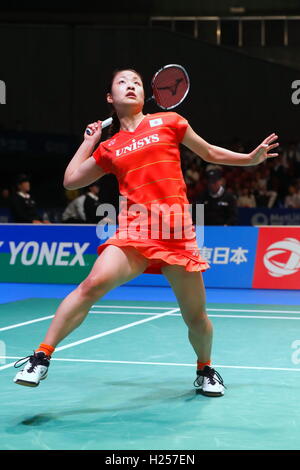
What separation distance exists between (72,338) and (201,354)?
2.16 m

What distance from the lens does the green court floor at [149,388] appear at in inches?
150

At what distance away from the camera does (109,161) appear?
4.45 meters

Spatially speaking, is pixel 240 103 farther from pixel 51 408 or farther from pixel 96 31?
pixel 51 408

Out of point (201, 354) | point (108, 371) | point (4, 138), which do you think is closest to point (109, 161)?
point (201, 354)

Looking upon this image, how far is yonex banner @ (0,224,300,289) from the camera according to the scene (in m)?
10.6

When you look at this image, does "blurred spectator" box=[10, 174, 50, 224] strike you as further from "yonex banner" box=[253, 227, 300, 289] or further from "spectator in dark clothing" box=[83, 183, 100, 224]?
"yonex banner" box=[253, 227, 300, 289]

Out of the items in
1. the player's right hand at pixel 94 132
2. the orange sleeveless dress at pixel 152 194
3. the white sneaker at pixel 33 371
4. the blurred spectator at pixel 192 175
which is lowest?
the blurred spectator at pixel 192 175

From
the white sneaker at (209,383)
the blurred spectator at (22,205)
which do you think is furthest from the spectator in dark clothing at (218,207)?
the white sneaker at (209,383)

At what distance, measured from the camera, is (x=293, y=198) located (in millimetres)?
15953

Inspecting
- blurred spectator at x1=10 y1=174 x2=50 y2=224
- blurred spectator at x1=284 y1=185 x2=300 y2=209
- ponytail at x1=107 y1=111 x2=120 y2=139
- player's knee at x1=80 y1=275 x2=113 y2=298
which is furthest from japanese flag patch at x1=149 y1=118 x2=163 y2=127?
blurred spectator at x1=284 y1=185 x2=300 y2=209

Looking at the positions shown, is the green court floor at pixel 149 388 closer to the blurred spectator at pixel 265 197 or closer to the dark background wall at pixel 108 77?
the blurred spectator at pixel 265 197

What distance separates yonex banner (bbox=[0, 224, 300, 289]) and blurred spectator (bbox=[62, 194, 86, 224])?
2048 millimetres

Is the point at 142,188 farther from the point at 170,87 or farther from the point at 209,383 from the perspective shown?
the point at 209,383

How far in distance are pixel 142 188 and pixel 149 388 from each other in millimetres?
1364
